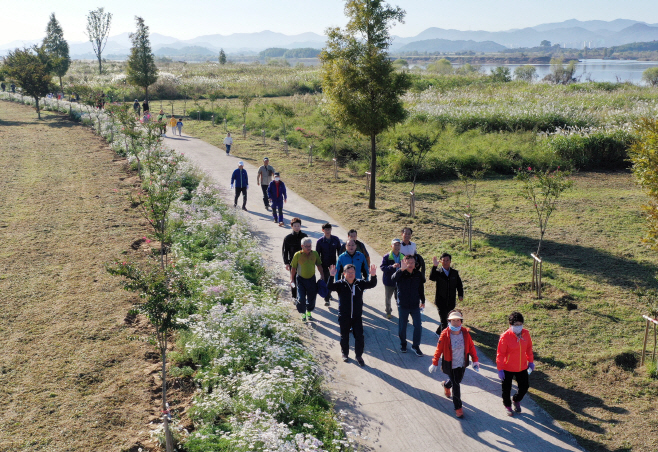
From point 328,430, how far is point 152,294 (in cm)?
259

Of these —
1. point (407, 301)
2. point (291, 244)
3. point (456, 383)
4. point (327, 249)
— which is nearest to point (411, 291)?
point (407, 301)

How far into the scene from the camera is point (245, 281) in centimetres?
970

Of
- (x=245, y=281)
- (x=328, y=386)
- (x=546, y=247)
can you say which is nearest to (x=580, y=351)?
(x=328, y=386)

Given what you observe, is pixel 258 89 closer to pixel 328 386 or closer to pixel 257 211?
pixel 257 211

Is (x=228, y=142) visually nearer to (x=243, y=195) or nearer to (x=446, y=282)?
(x=243, y=195)

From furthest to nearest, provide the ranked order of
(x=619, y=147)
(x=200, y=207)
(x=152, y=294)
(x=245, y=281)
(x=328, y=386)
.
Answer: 1. (x=619, y=147)
2. (x=200, y=207)
3. (x=245, y=281)
4. (x=328, y=386)
5. (x=152, y=294)

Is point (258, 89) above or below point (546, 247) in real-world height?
above

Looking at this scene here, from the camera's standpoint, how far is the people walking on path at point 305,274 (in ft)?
28.5

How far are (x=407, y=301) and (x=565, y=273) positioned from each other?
523cm

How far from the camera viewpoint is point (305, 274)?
8672 mm

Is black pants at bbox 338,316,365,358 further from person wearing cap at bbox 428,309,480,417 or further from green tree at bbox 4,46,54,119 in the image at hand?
green tree at bbox 4,46,54,119

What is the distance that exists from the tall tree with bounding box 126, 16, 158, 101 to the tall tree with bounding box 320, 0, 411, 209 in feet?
104

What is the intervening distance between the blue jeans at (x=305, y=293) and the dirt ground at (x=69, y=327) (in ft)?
8.63

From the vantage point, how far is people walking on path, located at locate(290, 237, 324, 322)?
341 inches
